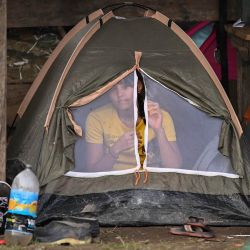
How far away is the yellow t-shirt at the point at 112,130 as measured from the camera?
7.73 m

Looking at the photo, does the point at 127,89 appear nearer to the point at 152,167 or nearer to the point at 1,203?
the point at 152,167

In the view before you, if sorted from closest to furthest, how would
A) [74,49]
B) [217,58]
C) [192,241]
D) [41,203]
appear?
1. [192,241]
2. [41,203]
3. [74,49]
4. [217,58]

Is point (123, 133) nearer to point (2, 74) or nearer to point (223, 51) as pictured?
point (2, 74)

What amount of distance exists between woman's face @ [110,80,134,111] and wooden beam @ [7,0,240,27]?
6.87ft

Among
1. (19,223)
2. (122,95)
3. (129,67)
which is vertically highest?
(129,67)

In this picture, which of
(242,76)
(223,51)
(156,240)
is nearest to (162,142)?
(156,240)

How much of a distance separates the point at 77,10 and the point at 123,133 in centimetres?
245

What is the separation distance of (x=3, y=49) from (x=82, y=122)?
3.66ft

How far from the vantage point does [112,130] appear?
25.6 feet

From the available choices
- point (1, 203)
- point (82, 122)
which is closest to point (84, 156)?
point (82, 122)

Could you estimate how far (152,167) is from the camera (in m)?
7.71

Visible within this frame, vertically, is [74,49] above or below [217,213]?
above

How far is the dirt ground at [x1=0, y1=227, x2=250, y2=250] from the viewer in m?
6.67

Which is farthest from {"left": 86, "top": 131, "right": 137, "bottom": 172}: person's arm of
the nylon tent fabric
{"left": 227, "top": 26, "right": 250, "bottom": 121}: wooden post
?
{"left": 227, "top": 26, "right": 250, "bottom": 121}: wooden post
